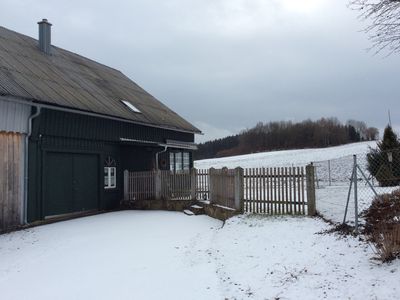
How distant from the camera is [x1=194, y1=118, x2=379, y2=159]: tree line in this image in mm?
97938

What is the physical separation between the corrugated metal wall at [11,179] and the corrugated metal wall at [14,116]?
0.19m

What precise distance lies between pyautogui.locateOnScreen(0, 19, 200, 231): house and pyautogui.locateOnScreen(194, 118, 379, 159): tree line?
73.9m

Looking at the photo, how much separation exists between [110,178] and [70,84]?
13.9 feet

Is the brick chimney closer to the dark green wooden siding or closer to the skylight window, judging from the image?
the skylight window

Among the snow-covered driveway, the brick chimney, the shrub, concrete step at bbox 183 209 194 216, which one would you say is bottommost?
the snow-covered driveway

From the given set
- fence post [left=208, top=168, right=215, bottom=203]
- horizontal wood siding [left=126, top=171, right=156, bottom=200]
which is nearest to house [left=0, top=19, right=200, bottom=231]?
horizontal wood siding [left=126, top=171, right=156, bottom=200]

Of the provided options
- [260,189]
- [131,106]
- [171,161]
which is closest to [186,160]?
[171,161]

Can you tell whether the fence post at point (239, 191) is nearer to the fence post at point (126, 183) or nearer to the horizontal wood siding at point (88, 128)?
the horizontal wood siding at point (88, 128)

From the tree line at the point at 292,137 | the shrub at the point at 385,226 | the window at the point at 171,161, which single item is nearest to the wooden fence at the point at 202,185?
the window at the point at 171,161

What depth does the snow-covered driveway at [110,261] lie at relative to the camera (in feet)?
23.5

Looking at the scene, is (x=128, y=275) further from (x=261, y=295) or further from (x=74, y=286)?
(x=261, y=295)

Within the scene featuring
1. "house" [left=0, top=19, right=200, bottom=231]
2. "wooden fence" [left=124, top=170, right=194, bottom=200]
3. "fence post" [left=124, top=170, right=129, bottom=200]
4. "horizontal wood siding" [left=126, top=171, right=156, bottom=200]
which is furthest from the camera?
"fence post" [left=124, top=170, right=129, bottom=200]

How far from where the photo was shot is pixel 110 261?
30.6 feet

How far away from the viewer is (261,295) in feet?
21.1
